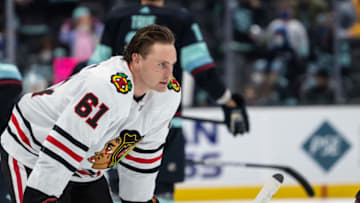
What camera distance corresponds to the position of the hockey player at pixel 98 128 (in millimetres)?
1617

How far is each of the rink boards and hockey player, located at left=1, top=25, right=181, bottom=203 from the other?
2.54 meters

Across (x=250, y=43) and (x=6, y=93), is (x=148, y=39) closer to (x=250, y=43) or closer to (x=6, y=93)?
(x=6, y=93)

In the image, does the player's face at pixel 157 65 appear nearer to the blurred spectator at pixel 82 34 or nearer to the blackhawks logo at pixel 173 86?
the blackhawks logo at pixel 173 86

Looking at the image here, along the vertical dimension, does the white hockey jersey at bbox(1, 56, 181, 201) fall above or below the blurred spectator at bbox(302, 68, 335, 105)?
above

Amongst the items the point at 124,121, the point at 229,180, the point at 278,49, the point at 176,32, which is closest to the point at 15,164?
the point at 124,121

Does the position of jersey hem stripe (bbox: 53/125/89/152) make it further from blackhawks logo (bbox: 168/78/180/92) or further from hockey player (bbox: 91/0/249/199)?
hockey player (bbox: 91/0/249/199)

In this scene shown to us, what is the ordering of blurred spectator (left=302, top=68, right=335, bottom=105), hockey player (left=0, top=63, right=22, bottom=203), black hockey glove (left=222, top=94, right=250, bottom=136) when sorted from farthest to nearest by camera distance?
blurred spectator (left=302, top=68, right=335, bottom=105) → black hockey glove (left=222, top=94, right=250, bottom=136) → hockey player (left=0, top=63, right=22, bottom=203)

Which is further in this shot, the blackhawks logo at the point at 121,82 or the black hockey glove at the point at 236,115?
Answer: the black hockey glove at the point at 236,115

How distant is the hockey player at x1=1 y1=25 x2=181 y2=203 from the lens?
5.31ft

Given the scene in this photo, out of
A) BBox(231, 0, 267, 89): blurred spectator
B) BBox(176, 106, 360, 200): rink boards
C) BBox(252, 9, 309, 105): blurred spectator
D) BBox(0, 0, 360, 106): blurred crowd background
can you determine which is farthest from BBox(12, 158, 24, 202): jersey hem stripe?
BBox(252, 9, 309, 105): blurred spectator

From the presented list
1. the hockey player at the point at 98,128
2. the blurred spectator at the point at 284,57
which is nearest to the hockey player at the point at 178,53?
the hockey player at the point at 98,128

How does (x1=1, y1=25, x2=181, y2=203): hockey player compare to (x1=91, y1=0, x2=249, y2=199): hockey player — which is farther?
(x1=91, y1=0, x2=249, y2=199): hockey player

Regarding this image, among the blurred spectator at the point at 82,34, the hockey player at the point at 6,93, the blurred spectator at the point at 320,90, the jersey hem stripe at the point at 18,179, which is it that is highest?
the hockey player at the point at 6,93

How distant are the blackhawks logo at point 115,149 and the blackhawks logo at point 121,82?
7.3 inches
